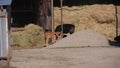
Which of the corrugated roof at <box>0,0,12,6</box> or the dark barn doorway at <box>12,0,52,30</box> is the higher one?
the corrugated roof at <box>0,0,12,6</box>

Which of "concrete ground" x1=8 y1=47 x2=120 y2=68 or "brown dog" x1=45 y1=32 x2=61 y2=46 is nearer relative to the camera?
"concrete ground" x1=8 y1=47 x2=120 y2=68

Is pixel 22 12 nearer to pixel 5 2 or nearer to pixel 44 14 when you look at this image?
pixel 44 14

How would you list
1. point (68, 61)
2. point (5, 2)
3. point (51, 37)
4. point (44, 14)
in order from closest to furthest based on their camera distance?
point (5, 2), point (68, 61), point (51, 37), point (44, 14)

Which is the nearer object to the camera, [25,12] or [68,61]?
[68,61]

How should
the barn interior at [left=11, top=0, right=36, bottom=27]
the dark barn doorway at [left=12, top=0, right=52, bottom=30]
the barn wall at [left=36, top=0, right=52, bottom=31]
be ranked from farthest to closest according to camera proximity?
the barn interior at [left=11, top=0, right=36, bottom=27] < the dark barn doorway at [left=12, top=0, right=52, bottom=30] < the barn wall at [left=36, top=0, right=52, bottom=31]

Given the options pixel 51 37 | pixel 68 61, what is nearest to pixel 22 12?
pixel 51 37

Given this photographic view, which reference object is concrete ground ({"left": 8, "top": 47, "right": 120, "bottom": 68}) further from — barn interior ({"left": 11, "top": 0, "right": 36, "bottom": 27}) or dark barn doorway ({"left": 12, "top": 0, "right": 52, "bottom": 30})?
barn interior ({"left": 11, "top": 0, "right": 36, "bottom": 27})

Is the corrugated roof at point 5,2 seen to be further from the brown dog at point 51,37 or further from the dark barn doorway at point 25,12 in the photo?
the dark barn doorway at point 25,12

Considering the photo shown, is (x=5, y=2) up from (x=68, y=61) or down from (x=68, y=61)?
up

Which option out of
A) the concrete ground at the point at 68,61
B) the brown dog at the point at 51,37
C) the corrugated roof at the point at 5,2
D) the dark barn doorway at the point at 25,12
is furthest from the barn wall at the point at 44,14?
the corrugated roof at the point at 5,2

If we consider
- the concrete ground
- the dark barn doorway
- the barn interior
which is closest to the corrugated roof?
the concrete ground

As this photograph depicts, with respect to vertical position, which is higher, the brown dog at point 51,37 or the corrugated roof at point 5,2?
the corrugated roof at point 5,2

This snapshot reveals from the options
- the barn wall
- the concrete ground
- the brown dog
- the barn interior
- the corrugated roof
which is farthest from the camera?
the barn interior

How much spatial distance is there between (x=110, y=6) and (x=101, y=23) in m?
1.55
